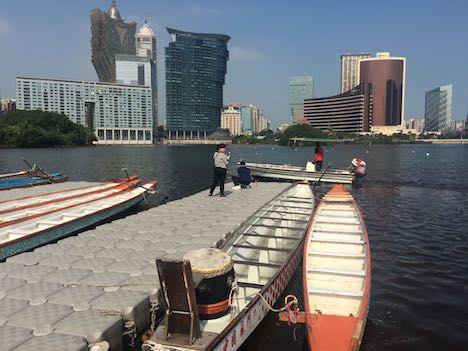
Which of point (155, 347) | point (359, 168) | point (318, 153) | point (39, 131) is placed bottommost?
point (155, 347)

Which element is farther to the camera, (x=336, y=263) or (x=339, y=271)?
(x=336, y=263)

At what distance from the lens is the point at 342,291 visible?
672cm

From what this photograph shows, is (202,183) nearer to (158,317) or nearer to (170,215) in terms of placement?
(170,215)

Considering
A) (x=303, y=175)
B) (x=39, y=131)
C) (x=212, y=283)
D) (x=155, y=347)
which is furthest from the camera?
(x=39, y=131)

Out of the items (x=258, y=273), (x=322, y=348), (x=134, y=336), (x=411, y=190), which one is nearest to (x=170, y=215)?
(x=258, y=273)

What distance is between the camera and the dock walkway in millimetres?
4641

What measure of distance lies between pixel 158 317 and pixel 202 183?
27539 mm

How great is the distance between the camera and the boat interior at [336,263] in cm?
655

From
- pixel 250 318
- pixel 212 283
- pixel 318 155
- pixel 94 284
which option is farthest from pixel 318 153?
pixel 212 283

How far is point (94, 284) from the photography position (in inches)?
243

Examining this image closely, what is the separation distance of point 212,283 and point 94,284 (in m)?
2.60

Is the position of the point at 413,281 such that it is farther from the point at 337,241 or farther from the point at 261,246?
the point at 261,246

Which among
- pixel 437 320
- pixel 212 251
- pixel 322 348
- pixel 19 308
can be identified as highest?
pixel 212 251

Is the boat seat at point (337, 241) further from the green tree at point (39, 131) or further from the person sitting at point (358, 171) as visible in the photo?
the green tree at point (39, 131)
